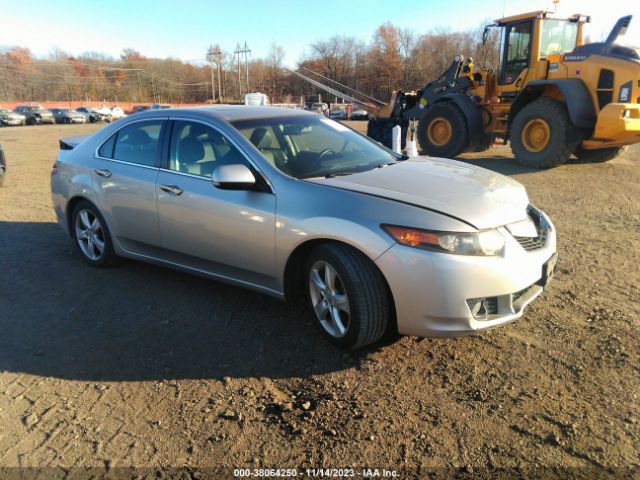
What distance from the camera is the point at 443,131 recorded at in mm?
12828

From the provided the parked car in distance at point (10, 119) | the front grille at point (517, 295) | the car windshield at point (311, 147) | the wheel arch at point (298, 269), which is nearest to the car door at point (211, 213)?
the wheel arch at point (298, 269)

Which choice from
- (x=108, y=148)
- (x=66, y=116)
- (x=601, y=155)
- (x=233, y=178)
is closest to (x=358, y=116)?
(x=66, y=116)

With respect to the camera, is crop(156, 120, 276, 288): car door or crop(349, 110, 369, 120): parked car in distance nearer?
crop(156, 120, 276, 288): car door

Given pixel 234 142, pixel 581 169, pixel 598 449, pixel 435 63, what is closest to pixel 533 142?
pixel 581 169

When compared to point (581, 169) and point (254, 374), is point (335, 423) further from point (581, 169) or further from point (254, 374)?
point (581, 169)

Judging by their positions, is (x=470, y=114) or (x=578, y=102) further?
(x=470, y=114)

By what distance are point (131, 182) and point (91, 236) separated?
99cm

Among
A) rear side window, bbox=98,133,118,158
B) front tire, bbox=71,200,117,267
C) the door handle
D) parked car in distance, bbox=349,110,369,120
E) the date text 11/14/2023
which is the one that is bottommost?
the date text 11/14/2023

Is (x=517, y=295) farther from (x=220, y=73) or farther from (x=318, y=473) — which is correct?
(x=220, y=73)

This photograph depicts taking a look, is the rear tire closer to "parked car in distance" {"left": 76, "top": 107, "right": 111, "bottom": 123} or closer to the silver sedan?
the silver sedan

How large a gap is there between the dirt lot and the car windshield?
1182 mm

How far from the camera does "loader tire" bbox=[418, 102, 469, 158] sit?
1234 cm

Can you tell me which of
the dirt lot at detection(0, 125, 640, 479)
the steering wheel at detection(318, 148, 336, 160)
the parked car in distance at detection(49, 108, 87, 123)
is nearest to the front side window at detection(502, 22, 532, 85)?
the dirt lot at detection(0, 125, 640, 479)

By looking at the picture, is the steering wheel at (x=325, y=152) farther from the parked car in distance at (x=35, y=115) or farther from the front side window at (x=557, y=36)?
the parked car in distance at (x=35, y=115)
